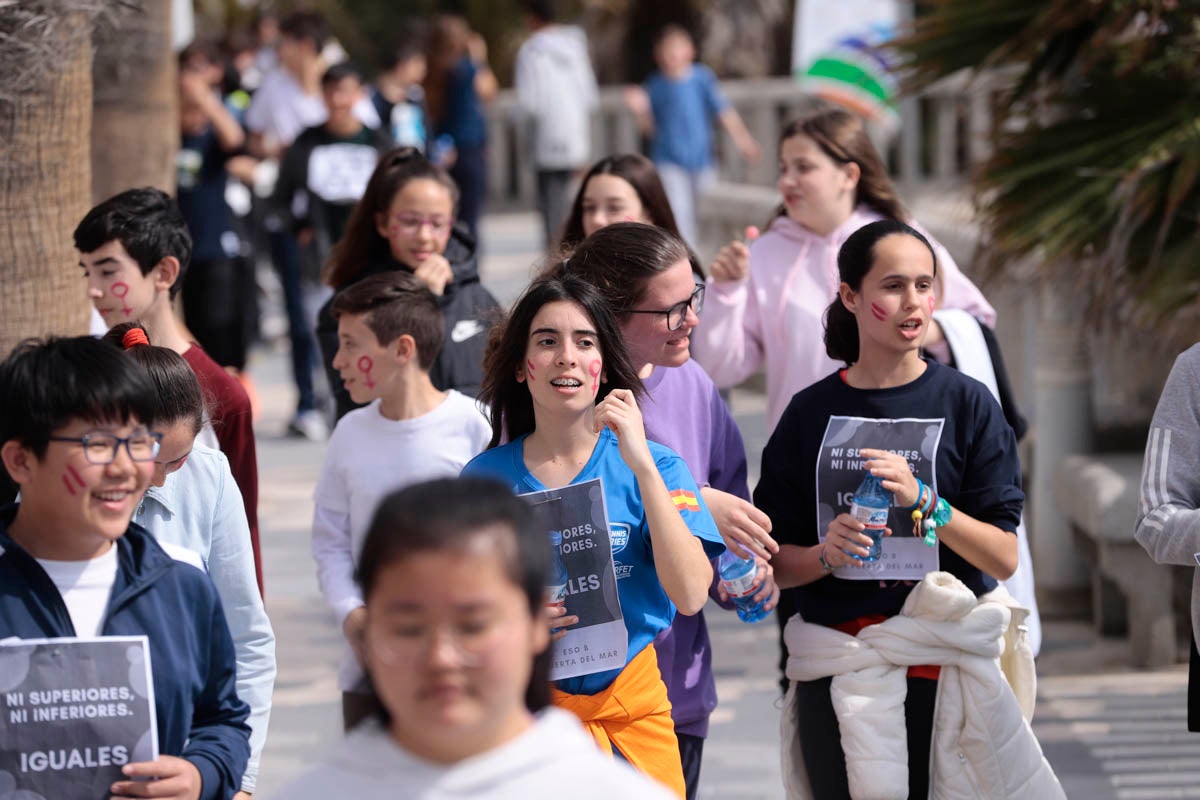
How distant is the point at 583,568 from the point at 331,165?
19.1 feet

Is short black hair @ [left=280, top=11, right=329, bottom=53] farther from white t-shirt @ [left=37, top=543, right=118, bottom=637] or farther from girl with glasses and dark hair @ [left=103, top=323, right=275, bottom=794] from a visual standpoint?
white t-shirt @ [left=37, top=543, right=118, bottom=637]

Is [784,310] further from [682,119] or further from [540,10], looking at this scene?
[540,10]

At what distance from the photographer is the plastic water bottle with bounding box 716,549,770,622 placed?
3.54 meters

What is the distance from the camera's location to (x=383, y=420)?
14.3 ft

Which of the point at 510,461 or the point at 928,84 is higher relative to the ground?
the point at 928,84

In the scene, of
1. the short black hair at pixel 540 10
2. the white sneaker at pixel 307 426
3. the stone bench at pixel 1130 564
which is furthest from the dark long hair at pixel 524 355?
the short black hair at pixel 540 10

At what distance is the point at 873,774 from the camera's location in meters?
3.53

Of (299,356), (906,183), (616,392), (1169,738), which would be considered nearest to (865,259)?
(616,392)

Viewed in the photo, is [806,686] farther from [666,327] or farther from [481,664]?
→ [481,664]

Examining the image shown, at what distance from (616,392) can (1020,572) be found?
4.57 feet

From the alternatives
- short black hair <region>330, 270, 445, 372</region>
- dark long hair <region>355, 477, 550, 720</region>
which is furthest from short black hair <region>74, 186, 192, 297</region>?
dark long hair <region>355, 477, 550, 720</region>

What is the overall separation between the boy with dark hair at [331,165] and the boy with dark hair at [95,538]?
20.0 feet

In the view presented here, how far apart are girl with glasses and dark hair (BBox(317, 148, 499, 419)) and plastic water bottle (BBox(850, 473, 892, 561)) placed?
1.69 metres

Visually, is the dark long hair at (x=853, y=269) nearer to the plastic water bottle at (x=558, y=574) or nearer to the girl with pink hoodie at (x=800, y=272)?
the girl with pink hoodie at (x=800, y=272)
